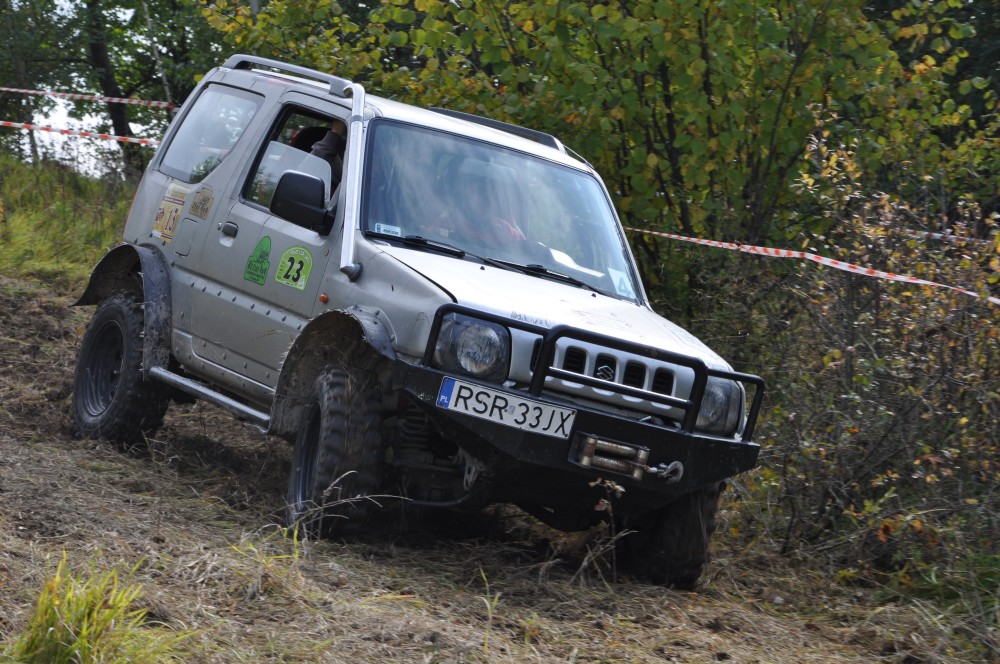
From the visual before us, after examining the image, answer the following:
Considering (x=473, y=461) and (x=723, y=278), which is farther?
(x=723, y=278)

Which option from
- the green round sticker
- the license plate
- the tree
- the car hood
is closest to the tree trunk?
the tree

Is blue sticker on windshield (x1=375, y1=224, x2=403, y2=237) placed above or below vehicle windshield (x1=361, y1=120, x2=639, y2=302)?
below

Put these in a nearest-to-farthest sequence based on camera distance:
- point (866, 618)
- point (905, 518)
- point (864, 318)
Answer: point (866, 618) → point (905, 518) → point (864, 318)

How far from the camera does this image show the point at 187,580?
13.8ft

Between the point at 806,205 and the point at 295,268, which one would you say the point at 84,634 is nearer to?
the point at 295,268

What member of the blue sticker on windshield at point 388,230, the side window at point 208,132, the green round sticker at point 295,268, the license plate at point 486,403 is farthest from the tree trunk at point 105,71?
the license plate at point 486,403

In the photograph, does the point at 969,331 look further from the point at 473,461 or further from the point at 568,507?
the point at 473,461

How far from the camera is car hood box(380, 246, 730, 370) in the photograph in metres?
4.88

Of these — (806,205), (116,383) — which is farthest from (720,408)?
(806,205)

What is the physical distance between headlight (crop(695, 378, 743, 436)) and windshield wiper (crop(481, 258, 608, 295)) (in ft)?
2.76

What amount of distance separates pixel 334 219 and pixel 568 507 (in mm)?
1629

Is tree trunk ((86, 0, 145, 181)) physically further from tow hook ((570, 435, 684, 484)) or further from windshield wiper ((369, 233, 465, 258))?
tow hook ((570, 435, 684, 484))

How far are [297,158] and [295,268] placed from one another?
2.16ft

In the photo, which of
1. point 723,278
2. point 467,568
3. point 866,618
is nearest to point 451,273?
point 467,568
